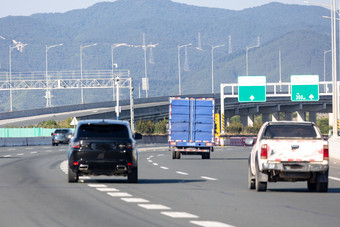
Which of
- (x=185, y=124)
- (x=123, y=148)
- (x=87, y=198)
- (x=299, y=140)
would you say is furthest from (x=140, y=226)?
(x=185, y=124)

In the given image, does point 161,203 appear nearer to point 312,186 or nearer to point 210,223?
point 210,223

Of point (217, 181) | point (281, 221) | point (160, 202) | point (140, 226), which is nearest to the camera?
point (140, 226)

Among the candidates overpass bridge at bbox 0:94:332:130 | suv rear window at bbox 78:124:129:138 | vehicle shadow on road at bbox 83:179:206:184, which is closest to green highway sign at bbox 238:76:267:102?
overpass bridge at bbox 0:94:332:130

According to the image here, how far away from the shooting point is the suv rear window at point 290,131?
19156 millimetres

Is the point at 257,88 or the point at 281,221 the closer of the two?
the point at 281,221

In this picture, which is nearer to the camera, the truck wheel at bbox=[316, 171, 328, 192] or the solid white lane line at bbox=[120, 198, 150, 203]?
the solid white lane line at bbox=[120, 198, 150, 203]

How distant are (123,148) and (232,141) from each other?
204 ft

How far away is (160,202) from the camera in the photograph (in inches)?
625

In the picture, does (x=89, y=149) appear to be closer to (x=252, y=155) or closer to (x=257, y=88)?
(x=252, y=155)

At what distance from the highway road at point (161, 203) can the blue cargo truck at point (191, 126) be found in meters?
19.7

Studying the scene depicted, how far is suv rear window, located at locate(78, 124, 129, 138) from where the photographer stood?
21.4 metres

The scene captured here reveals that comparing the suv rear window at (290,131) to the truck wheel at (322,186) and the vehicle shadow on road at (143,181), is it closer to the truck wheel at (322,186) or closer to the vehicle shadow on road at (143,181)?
the truck wheel at (322,186)

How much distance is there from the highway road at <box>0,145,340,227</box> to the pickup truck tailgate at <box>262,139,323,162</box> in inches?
28.8

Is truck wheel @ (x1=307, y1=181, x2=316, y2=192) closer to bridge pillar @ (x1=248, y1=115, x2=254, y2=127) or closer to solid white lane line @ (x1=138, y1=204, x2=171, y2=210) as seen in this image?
solid white lane line @ (x1=138, y1=204, x2=171, y2=210)
